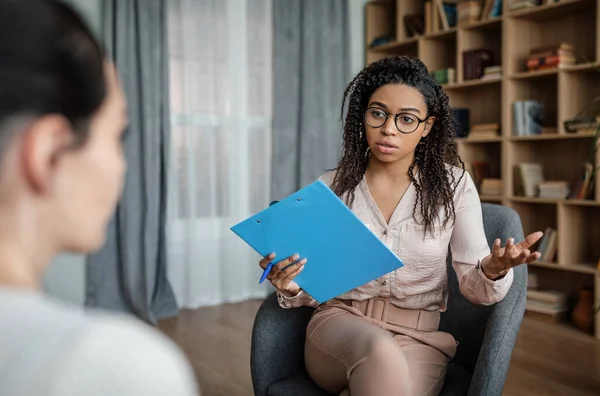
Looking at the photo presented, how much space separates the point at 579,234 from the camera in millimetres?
3617

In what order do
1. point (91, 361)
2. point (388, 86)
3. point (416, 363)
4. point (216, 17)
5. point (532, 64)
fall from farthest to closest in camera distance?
point (216, 17) < point (532, 64) < point (388, 86) < point (416, 363) < point (91, 361)

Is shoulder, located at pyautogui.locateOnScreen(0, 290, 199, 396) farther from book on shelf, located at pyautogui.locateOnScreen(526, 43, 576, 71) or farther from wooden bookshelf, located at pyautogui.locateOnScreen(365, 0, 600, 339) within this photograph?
book on shelf, located at pyautogui.locateOnScreen(526, 43, 576, 71)

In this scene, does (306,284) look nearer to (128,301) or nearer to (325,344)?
(325,344)

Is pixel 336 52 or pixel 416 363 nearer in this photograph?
pixel 416 363

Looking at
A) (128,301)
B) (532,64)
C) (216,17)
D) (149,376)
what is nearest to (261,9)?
(216,17)

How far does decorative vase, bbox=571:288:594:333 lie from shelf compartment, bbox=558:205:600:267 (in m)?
0.18

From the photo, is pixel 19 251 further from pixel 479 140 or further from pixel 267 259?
pixel 479 140

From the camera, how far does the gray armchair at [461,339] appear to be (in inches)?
51.6

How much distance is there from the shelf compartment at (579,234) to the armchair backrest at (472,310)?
6.96 feet

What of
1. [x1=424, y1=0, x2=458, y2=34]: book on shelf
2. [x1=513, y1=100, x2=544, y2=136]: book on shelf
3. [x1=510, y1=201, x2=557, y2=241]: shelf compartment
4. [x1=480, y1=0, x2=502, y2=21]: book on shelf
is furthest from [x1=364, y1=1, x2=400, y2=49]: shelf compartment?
[x1=510, y1=201, x2=557, y2=241]: shelf compartment

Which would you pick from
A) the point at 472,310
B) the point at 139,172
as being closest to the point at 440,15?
the point at 139,172

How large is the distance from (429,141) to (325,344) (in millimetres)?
611

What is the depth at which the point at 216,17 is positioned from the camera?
157 inches

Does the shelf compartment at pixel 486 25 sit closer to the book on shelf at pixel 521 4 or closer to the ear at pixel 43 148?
the book on shelf at pixel 521 4
